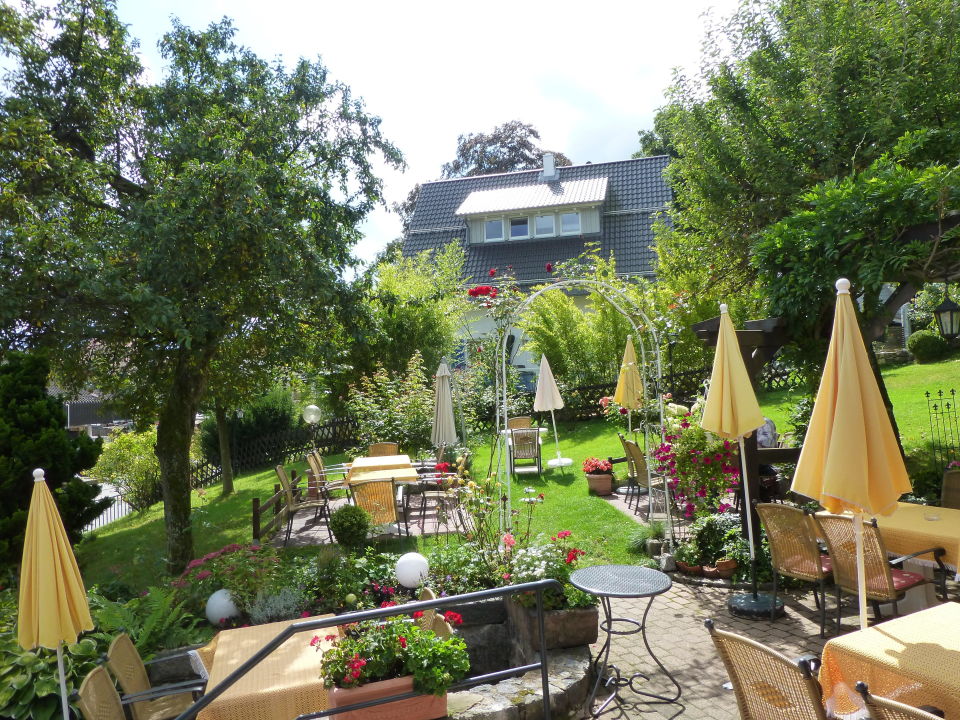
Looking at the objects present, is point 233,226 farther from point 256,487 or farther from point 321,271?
point 256,487

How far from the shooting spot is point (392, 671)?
4070mm

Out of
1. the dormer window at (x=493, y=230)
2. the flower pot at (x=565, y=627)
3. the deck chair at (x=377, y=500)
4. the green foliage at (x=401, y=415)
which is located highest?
the dormer window at (x=493, y=230)

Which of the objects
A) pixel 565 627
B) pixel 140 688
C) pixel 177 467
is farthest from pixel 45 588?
pixel 177 467

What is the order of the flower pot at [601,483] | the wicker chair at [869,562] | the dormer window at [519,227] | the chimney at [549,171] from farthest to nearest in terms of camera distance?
the chimney at [549,171], the dormer window at [519,227], the flower pot at [601,483], the wicker chair at [869,562]

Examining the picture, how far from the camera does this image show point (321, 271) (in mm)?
8094

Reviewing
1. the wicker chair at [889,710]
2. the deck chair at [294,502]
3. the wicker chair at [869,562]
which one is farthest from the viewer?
the deck chair at [294,502]

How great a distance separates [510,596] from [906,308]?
786 inches

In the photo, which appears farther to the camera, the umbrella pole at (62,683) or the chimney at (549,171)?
the chimney at (549,171)

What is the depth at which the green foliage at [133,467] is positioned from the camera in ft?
46.9

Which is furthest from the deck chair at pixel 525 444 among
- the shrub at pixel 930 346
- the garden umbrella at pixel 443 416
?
the shrub at pixel 930 346

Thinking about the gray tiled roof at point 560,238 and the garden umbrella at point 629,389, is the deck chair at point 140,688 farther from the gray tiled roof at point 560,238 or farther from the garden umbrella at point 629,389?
the gray tiled roof at point 560,238

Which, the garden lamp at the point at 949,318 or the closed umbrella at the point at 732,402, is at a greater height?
the garden lamp at the point at 949,318

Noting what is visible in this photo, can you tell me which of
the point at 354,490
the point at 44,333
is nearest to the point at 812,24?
the point at 354,490

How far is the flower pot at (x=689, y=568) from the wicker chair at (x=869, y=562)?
1737mm
